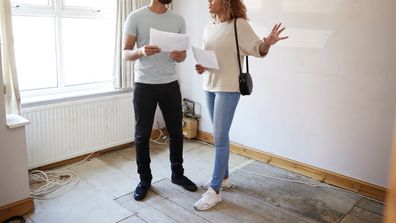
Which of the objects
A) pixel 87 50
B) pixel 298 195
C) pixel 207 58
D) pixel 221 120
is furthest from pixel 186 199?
pixel 87 50

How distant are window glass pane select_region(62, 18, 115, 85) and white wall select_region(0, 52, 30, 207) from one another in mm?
1033

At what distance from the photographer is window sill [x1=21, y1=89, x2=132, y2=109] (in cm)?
272

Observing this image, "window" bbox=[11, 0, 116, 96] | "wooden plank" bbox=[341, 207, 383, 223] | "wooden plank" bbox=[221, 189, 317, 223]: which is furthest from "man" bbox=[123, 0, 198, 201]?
"wooden plank" bbox=[341, 207, 383, 223]

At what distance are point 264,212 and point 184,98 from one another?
1.85 meters

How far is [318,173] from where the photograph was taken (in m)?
2.92

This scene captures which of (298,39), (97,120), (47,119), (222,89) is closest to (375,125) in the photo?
(298,39)

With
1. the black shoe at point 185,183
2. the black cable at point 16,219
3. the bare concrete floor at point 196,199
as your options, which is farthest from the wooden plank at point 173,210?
the black cable at point 16,219

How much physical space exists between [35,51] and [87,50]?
485mm

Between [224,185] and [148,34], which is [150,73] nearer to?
[148,34]

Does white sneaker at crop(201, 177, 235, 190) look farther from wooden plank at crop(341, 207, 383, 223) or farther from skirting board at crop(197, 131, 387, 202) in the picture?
wooden plank at crop(341, 207, 383, 223)

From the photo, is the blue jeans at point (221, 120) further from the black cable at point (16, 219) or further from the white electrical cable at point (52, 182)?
the black cable at point (16, 219)

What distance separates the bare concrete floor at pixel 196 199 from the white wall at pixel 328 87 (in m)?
0.29

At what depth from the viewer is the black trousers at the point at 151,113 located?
233cm

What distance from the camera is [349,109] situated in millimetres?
2682
